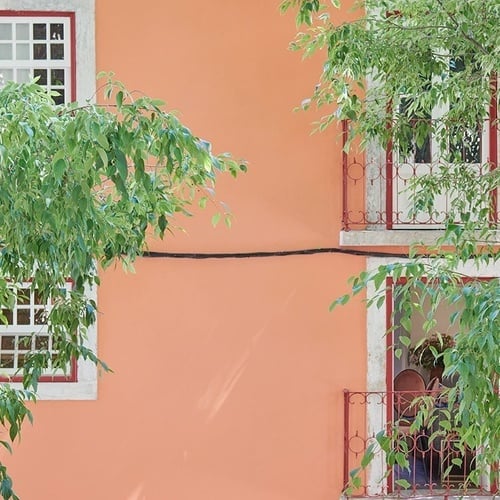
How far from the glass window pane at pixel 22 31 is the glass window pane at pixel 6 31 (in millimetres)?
59

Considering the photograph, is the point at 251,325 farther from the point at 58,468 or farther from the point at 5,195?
the point at 5,195

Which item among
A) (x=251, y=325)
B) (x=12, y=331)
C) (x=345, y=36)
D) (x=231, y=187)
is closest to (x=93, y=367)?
(x=12, y=331)

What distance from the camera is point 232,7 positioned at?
6.81 metres

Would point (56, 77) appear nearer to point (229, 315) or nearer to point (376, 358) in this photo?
point (229, 315)

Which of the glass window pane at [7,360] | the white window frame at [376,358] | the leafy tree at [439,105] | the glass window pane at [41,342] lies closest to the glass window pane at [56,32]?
the glass window pane at [41,342]

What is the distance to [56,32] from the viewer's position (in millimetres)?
6852

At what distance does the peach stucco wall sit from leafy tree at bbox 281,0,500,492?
164cm

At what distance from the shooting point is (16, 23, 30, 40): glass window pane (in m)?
6.84

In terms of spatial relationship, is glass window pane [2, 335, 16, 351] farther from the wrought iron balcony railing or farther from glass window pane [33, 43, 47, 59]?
the wrought iron balcony railing

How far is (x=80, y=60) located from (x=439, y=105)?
3119 millimetres

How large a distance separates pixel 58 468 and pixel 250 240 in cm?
232

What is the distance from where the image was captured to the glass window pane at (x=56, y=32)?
6.84 m

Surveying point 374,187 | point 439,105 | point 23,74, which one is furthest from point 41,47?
point 439,105

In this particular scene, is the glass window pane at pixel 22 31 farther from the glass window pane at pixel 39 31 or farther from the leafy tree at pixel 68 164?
the leafy tree at pixel 68 164
